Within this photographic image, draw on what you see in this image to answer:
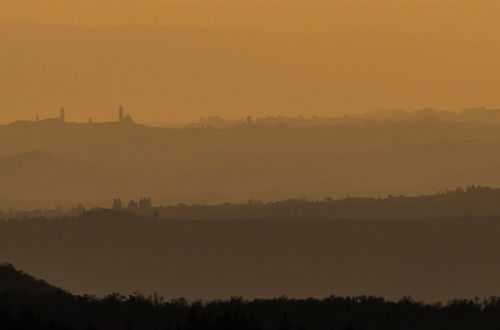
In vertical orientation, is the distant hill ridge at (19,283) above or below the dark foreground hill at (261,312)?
above

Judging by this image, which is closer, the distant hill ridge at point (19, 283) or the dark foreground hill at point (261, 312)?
the dark foreground hill at point (261, 312)

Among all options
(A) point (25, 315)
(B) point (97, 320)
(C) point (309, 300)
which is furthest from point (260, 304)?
(A) point (25, 315)

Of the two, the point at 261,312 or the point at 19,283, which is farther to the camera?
the point at 19,283

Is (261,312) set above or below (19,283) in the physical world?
below

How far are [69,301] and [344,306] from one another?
28.4ft

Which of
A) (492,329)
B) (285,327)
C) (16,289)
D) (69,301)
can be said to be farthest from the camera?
(16,289)

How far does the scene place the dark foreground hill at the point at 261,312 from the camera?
58.4m

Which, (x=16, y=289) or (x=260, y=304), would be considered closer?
(x=260, y=304)

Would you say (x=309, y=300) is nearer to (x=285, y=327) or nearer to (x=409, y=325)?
(x=409, y=325)

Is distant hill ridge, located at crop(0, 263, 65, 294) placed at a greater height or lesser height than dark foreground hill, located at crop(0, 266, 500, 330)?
greater

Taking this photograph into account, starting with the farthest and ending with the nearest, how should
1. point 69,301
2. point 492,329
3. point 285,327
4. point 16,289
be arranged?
1. point 16,289
2. point 69,301
3. point 492,329
4. point 285,327

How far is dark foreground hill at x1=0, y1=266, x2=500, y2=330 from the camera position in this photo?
Answer: 58406mm

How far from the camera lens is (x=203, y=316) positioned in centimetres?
5559

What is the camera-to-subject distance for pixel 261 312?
6103 cm
